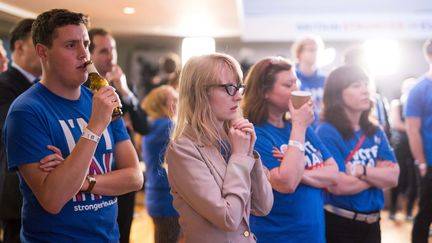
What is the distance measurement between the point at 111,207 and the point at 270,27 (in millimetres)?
7263

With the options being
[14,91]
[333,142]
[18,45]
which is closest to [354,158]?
[333,142]

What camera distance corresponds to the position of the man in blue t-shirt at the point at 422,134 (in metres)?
3.80

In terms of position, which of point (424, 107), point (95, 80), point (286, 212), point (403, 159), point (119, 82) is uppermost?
point (95, 80)

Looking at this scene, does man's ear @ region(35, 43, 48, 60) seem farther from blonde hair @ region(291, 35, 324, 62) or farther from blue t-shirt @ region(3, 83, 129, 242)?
blonde hair @ region(291, 35, 324, 62)

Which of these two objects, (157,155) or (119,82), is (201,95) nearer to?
(119,82)

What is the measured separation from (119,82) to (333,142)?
1417 millimetres

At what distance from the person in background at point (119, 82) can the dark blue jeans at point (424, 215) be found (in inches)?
80.6

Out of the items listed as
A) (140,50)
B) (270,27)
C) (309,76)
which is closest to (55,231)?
(309,76)

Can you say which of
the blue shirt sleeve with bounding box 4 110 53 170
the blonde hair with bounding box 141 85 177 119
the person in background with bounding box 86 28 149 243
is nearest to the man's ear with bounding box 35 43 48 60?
the blue shirt sleeve with bounding box 4 110 53 170

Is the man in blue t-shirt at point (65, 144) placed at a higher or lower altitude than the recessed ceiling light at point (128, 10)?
lower

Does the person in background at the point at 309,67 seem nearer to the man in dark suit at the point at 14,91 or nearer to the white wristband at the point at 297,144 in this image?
the white wristband at the point at 297,144

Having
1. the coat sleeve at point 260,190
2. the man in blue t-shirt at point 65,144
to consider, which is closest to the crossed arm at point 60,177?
the man in blue t-shirt at point 65,144

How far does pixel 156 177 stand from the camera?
371 centimetres

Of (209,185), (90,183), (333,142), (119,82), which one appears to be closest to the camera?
(209,185)
